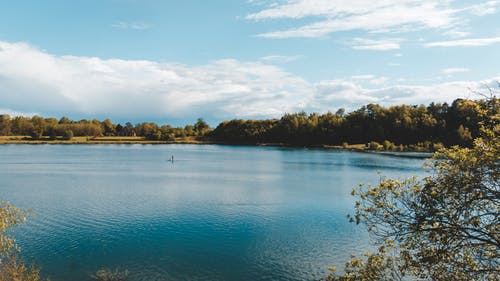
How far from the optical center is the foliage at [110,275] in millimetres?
22281

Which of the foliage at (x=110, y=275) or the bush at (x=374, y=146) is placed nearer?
the foliage at (x=110, y=275)

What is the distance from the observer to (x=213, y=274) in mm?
23594

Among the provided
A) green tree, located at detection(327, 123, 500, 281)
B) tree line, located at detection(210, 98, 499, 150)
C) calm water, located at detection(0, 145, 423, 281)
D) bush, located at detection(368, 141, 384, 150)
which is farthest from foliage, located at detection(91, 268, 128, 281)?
bush, located at detection(368, 141, 384, 150)

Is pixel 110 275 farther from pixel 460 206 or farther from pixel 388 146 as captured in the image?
pixel 388 146

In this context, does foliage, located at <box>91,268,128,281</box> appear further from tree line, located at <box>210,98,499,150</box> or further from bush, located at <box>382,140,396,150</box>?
bush, located at <box>382,140,396,150</box>

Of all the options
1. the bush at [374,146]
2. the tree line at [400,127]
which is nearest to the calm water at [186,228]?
the bush at [374,146]

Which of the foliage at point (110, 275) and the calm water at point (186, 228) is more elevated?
the calm water at point (186, 228)

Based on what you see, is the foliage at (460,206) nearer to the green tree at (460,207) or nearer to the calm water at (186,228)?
the green tree at (460,207)

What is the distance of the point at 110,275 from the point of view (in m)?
22.7

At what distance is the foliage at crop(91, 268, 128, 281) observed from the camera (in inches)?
877

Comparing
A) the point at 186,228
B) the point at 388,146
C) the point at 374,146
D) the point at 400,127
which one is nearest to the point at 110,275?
the point at 186,228

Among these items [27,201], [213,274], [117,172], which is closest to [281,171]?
[117,172]

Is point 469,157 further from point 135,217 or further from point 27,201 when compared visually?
point 27,201

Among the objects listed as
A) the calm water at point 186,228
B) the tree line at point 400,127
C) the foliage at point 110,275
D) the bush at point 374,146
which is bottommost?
the foliage at point 110,275
